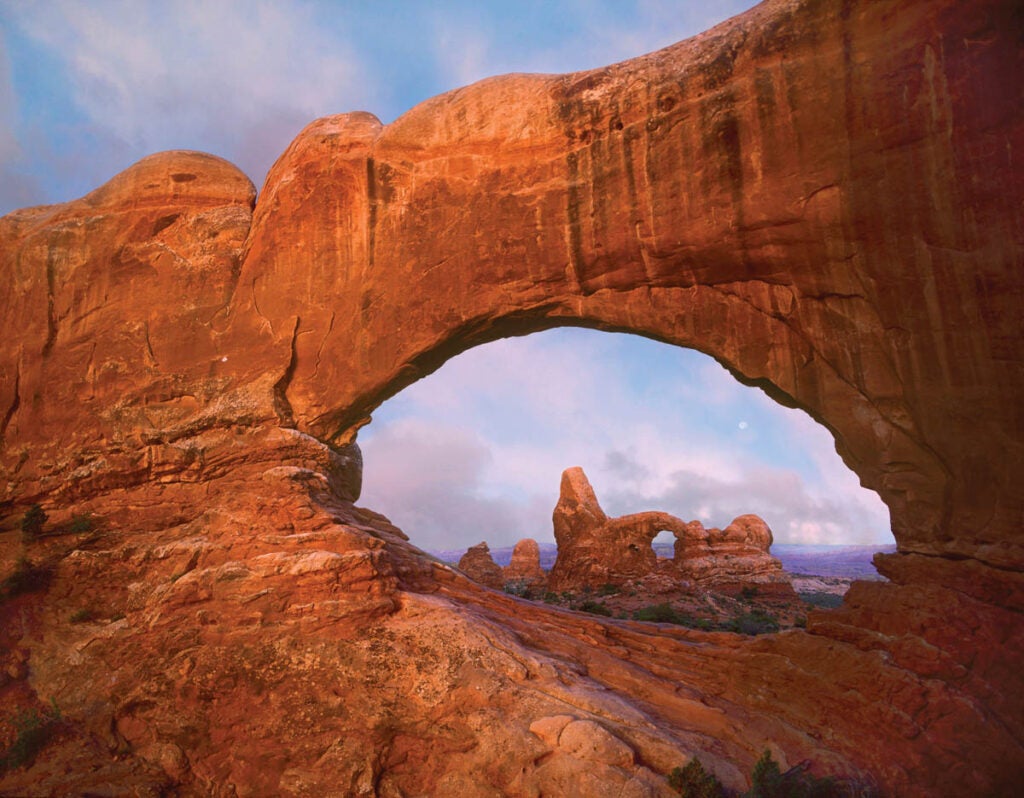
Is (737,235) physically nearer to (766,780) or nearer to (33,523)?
(766,780)

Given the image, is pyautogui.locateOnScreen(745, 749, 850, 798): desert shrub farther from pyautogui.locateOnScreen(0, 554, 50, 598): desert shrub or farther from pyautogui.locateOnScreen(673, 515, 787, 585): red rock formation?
pyautogui.locateOnScreen(673, 515, 787, 585): red rock formation

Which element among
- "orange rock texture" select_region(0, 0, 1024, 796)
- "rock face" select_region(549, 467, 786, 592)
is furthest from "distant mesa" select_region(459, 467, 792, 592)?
"orange rock texture" select_region(0, 0, 1024, 796)

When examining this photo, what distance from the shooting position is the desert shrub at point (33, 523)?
48.2ft

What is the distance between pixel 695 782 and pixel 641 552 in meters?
38.7

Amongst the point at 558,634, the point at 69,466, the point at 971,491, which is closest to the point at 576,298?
the point at 558,634

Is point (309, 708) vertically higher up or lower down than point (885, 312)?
lower down

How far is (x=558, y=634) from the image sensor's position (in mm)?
12984

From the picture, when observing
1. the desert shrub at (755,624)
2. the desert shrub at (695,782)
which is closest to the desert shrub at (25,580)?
the desert shrub at (695,782)

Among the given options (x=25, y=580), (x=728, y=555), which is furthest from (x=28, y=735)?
(x=728, y=555)

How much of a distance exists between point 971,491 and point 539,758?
9519mm

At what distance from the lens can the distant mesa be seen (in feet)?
147

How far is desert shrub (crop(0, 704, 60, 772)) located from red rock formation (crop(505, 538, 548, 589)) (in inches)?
1977

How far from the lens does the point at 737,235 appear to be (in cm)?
1391

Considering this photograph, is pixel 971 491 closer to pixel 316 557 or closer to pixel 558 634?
pixel 558 634
